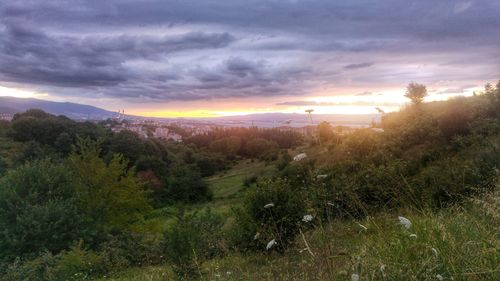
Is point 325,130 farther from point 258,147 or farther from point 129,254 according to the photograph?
point 258,147

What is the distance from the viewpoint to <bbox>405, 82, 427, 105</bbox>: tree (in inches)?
1081

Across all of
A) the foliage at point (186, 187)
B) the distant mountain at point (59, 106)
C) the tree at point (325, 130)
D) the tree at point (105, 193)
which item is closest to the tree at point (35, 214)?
the tree at point (105, 193)

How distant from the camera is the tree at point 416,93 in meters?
27.5

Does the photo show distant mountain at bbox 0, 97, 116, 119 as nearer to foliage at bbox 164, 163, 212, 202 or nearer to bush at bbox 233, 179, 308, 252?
foliage at bbox 164, 163, 212, 202

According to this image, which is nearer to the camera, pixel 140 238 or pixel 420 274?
pixel 420 274

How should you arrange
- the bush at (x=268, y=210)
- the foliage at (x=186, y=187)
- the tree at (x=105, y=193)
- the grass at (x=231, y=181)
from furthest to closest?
1. the foliage at (x=186, y=187)
2. the grass at (x=231, y=181)
3. the tree at (x=105, y=193)
4. the bush at (x=268, y=210)

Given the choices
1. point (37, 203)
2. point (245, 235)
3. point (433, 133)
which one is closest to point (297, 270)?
point (245, 235)

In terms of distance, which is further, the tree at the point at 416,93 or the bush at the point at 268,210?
the tree at the point at 416,93

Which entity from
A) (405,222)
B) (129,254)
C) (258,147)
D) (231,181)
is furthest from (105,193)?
(258,147)

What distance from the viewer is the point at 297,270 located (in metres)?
4.00

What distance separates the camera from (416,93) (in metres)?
27.4

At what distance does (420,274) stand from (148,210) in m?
23.3

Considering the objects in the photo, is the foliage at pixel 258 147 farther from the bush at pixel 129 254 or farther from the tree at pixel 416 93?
the bush at pixel 129 254

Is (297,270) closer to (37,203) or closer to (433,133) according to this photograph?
(37,203)
